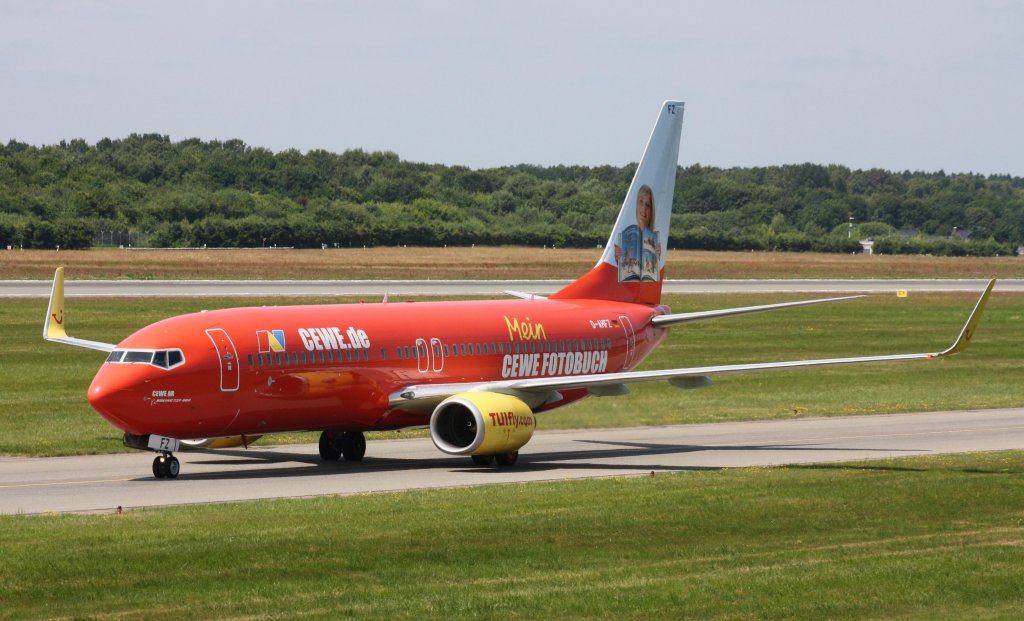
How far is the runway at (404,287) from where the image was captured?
8938 centimetres

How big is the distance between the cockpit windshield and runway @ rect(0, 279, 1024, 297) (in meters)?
55.3

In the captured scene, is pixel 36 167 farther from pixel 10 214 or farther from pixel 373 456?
pixel 373 456

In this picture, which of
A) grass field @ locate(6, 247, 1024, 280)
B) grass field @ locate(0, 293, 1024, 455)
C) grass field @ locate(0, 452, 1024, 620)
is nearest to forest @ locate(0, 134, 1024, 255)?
grass field @ locate(6, 247, 1024, 280)

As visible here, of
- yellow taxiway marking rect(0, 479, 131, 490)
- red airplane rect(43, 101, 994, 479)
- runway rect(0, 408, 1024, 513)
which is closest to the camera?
runway rect(0, 408, 1024, 513)

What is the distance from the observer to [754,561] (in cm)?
2169

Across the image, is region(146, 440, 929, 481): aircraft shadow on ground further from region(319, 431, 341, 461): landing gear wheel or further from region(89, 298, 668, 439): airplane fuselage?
region(89, 298, 668, 439): airplane fuselage

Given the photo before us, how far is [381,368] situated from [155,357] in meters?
5.64

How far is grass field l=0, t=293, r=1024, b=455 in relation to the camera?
43.3m

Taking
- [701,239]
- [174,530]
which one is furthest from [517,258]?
[174,530]

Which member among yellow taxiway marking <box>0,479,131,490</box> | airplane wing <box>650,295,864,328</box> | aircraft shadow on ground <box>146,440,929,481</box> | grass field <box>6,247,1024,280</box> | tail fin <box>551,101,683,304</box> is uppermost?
tail fin <box>551,101,683,304</box>

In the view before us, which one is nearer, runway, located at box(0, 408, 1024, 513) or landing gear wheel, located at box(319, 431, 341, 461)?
Answer: runway, located at box(0, 408, 1024, 513)

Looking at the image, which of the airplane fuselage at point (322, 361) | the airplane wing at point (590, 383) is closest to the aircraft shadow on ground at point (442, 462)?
the airplane fuselage at point (322, 361)

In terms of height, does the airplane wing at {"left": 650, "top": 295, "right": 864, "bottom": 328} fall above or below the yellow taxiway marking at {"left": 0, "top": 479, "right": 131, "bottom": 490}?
above

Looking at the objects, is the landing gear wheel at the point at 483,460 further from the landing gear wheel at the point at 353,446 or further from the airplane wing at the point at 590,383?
the landing gear wheel at the point at 353,446
